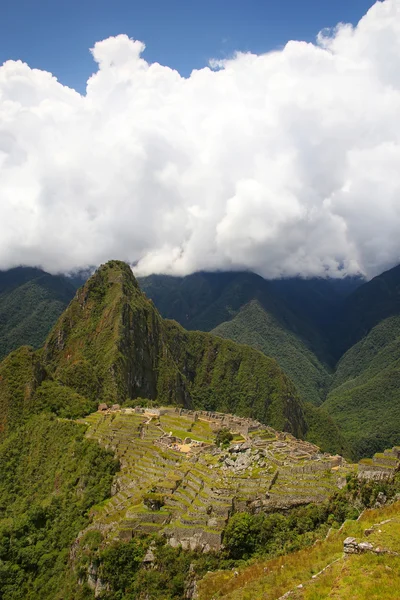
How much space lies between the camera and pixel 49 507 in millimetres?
45906

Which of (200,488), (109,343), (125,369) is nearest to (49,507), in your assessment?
(200,488)

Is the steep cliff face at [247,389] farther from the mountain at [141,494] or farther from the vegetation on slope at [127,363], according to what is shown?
the mountain at [141,494]

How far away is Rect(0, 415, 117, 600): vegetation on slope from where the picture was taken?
38406 mm

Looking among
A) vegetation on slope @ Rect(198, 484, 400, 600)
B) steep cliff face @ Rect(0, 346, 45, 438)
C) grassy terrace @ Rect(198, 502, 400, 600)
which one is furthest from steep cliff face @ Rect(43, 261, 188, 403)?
grassy terrace @ Rect(198, 502, 400, 600)

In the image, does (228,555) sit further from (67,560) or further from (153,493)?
(67,560)

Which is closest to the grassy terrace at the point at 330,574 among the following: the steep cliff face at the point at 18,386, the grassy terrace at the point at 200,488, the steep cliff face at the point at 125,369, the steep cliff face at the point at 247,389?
the grassy terrace at the point at 200,488

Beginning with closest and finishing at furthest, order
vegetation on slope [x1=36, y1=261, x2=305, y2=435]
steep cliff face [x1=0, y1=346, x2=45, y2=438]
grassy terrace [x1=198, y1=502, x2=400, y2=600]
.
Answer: grassy terrace [x1=198, y1=502, x2=400, y2=600], steep cliff face [x1=0, y1=346, x2=45, y2=438], vegetation on slope [x1=36, y1=261, x2=305, y2=435]

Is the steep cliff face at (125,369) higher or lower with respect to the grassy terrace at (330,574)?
higher

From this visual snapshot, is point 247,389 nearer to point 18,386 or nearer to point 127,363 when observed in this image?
point 127,363

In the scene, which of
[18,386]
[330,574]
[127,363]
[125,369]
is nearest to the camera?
[330,574]

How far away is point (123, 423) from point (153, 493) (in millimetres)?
27971

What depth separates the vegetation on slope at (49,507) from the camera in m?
38.4

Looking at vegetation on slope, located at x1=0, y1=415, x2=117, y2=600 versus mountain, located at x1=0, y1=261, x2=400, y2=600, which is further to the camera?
vegetation on slope, located at x1=0, y1=415, x2=117, y2=600

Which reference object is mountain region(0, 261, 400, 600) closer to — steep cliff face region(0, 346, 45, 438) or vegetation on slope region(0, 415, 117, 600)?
vegetation on slope region(0, 415, 117, 600)
